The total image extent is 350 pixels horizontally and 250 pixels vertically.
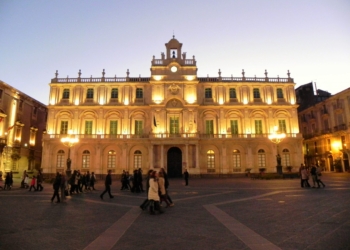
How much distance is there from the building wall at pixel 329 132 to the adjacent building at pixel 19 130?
148 ft

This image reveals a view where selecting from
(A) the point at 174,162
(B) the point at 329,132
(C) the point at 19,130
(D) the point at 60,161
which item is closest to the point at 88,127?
(D) the point at 60,161

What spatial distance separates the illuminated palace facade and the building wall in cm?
726

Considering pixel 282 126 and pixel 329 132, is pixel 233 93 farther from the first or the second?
pixel 329 132

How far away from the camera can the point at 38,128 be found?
143ft

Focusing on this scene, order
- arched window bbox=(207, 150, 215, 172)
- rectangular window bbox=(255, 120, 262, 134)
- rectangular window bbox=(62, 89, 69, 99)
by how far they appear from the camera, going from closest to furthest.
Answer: arched window bbox=(207, 150, 215, 172) → rectangular window bbox=(255, 120, 262, 134) → rectangular window bbox=(62, 89, 69, 99)

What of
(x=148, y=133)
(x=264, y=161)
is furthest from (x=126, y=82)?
(x=264, y=161)

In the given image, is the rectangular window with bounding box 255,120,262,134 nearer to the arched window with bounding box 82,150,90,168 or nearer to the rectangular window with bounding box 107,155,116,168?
the rectangular window with bounding box 107,155,116,168

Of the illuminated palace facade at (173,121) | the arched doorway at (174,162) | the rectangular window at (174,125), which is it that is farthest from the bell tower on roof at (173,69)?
the arched doorway at (174,162)

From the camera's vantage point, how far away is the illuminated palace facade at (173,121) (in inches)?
1457

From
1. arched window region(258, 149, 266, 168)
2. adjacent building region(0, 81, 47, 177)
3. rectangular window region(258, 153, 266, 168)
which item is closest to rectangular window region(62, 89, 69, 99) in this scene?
adjacent building region(0, 81, 47, 177)

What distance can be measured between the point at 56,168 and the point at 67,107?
354 inches

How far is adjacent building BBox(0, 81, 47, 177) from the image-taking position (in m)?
33.2

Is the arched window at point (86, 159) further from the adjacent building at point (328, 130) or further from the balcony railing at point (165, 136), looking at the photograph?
the adjacent building at point (328, 130)

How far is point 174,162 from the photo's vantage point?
122ft
